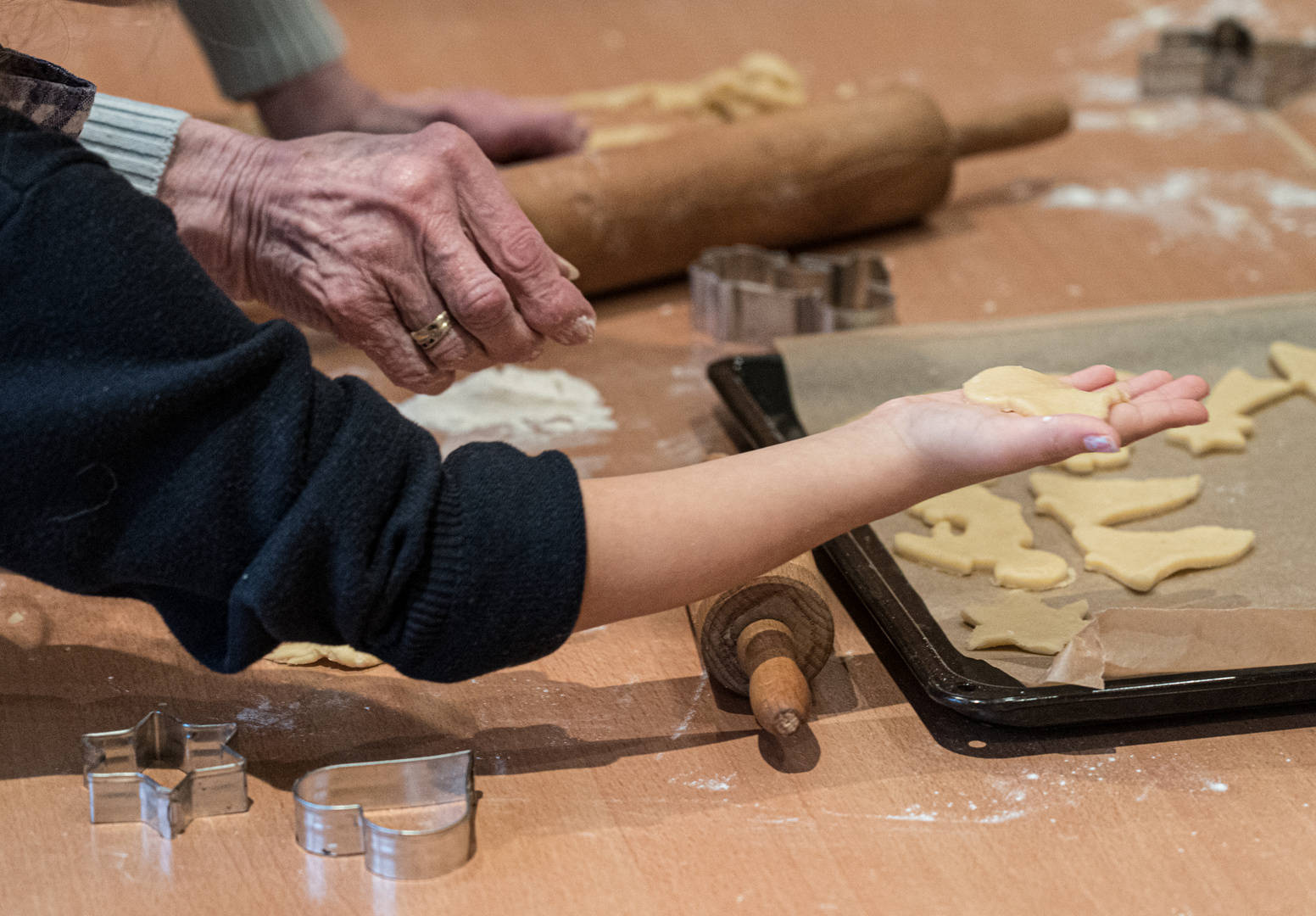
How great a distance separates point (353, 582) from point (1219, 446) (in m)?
0.90

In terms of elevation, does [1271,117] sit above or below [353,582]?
below

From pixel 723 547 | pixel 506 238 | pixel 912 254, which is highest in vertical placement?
pixel 506 238

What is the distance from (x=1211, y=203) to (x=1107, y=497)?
974mm

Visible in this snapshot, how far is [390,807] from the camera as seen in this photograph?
0.82 meters

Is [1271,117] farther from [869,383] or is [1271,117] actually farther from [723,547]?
[723,547]

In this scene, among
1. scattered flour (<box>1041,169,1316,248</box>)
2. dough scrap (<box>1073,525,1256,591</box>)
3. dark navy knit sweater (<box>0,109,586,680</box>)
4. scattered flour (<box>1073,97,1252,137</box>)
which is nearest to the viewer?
dark navy knit sweater (<box>0,109,586,680</box>)

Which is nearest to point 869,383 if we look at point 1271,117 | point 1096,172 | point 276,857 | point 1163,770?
point 1163,770

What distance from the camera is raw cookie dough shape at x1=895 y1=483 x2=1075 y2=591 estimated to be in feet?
3.31

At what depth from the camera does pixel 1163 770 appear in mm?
838

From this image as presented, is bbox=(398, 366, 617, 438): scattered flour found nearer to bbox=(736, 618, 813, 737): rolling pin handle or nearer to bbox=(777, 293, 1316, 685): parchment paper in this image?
bbox=(777, 293, 1316, 685): parchment paper

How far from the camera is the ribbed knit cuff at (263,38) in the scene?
1.56 meters

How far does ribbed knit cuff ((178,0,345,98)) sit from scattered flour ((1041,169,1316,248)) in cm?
116

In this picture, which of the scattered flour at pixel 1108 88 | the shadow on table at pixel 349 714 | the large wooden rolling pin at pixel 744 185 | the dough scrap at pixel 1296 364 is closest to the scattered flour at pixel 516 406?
the large wooden rolling pin at pixel 744 185

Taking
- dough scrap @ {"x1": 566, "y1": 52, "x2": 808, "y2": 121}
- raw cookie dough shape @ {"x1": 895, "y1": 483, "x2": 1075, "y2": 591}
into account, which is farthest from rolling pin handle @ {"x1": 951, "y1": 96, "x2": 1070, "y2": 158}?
raw cookie dough shape @ {"x1": 895, "y1": 483, "x2": 1075, "y2": 591}
